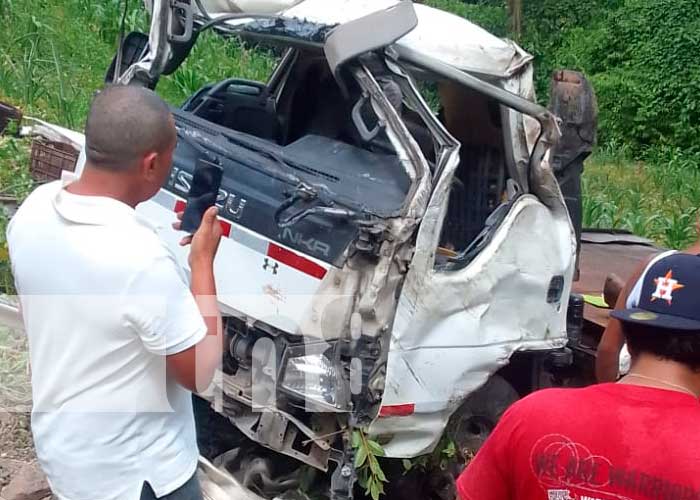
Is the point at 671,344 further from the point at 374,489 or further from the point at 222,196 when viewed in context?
the point at 222,196

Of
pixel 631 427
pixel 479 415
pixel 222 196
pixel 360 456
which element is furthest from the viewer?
pixel 479 415

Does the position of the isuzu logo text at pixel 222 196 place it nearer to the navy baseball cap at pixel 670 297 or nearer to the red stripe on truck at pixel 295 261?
the red stripe on truck at pixel 295 261

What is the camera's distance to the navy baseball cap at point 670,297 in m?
1.83

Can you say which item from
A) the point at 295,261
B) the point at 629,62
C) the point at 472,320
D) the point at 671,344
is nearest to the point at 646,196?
the point at 472,320

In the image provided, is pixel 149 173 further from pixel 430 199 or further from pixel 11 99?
pixel 11 99

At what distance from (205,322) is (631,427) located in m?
0.96

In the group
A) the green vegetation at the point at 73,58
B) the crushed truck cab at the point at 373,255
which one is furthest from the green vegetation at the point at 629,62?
the crushed truck cab at the point at 373,255

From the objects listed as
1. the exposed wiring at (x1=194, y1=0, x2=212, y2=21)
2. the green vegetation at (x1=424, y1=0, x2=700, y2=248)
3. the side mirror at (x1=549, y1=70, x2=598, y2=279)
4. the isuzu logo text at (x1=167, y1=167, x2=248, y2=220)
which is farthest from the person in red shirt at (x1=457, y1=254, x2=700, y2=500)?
the green vegetation at (x1=424, y1=0, x2=700, y2=248)

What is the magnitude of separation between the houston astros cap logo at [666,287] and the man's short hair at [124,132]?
1113mm

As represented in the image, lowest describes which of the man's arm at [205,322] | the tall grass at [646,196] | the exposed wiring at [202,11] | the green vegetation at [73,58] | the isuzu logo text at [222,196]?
the tall grass at [646,196]

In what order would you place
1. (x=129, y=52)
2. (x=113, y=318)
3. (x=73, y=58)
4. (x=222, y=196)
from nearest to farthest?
(x=113, y=318), (x=222, y=196), (x=129, y=52), (x=73, y=58)

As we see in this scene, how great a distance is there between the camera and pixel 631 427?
1.75m

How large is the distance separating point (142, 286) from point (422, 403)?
1.81 metres

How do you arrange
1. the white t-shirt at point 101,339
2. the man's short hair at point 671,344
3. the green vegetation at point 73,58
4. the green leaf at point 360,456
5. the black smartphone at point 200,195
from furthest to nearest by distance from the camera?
1. the green vegetation at point 73,58
2. the green leaf at point 360,456
3. the black smartphone at point 200,195
4. the white t-shirt at point 101,339
5. the man's short hair at point 671,344
